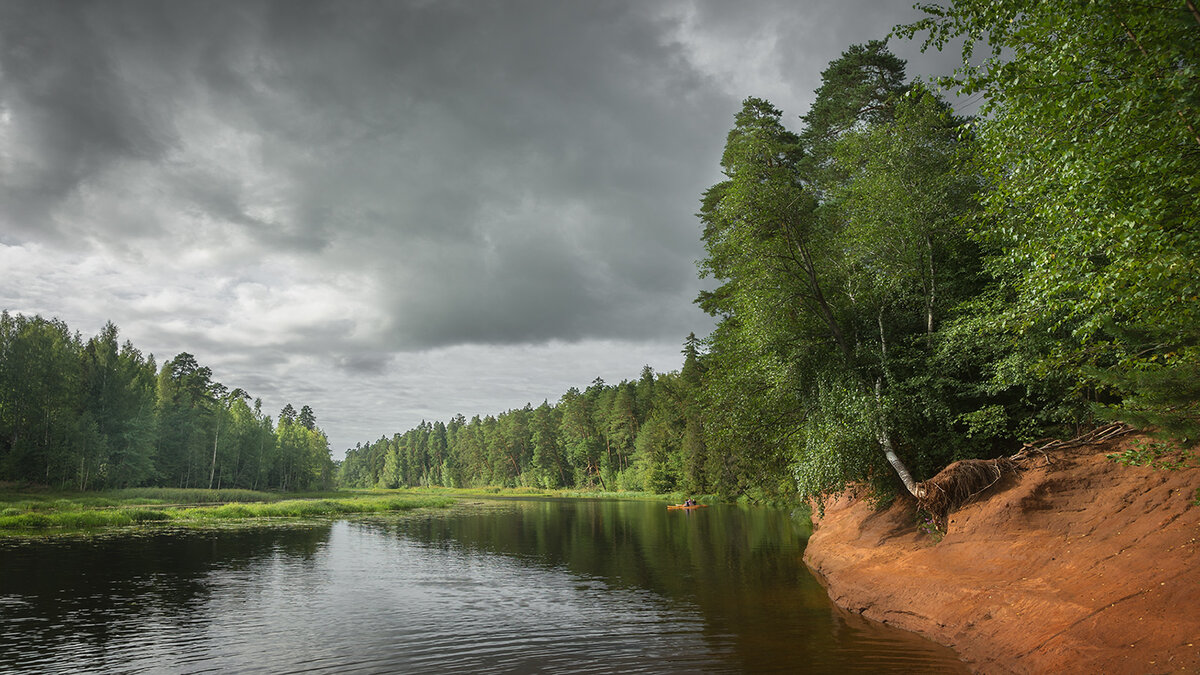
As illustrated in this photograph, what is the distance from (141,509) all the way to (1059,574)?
58.9 metres

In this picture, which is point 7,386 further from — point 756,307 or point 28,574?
point 756,307

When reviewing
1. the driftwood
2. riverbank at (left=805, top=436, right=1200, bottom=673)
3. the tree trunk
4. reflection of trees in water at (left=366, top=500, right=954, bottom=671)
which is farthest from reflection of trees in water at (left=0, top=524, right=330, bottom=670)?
the driftwood

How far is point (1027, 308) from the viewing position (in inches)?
438

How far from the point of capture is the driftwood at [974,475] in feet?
49.1

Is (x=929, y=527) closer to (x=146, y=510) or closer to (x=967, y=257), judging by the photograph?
(x=967, y=257)

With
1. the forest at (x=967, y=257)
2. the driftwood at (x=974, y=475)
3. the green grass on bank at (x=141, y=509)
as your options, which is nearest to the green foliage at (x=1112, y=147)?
the forest at (x=967, y=257)

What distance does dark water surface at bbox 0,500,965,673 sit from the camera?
37.7 ft

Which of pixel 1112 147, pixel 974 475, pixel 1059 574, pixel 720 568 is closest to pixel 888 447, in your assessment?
pixel 974 475

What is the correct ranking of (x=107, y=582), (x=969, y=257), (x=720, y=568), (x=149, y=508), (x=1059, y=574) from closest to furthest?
1. (x=1059, y=574)
2. (x=107, y=582)
3. (x=969, y=257)
4. (x=720, y=568)
5. (x=149, y=508)

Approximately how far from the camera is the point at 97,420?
64438 mm

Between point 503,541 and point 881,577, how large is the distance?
2403cm

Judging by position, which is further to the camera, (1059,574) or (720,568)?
(720,568)

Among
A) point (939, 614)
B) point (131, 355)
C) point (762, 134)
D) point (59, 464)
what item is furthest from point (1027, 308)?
point (131, 355)

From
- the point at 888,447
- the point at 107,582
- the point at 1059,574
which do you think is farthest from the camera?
the point at 107,582
